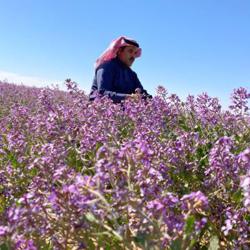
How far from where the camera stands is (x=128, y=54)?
8.62 m

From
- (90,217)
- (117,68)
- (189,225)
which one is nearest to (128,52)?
(117,68)

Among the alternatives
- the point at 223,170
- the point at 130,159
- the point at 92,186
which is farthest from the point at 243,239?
the point at 92,186

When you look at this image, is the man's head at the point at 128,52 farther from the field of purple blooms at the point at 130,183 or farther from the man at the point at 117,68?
the field of purple blooms at the point at 130,183

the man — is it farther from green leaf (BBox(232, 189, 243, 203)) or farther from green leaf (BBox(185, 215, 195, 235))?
green leaf (BBox(185, 215, 195, 235))

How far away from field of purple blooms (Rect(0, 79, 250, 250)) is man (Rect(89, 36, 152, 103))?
1787mm

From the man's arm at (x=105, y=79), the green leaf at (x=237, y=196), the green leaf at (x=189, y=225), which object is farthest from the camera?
the man's arm at (x=105, y=79)

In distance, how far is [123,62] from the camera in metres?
8.77

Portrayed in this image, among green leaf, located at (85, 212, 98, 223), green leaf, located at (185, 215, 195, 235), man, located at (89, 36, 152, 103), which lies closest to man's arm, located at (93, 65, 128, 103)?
man, located at (89, 36, 152, 103)

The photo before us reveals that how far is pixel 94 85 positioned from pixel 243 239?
612 centimetres

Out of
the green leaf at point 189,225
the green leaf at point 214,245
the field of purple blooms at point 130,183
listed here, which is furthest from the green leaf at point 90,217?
the green leaf at point 214,245

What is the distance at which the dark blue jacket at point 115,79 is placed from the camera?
8.30 metres

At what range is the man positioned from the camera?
27.3 feet

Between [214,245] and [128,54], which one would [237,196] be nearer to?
[214,245]

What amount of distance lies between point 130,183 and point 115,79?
19.8 feet
